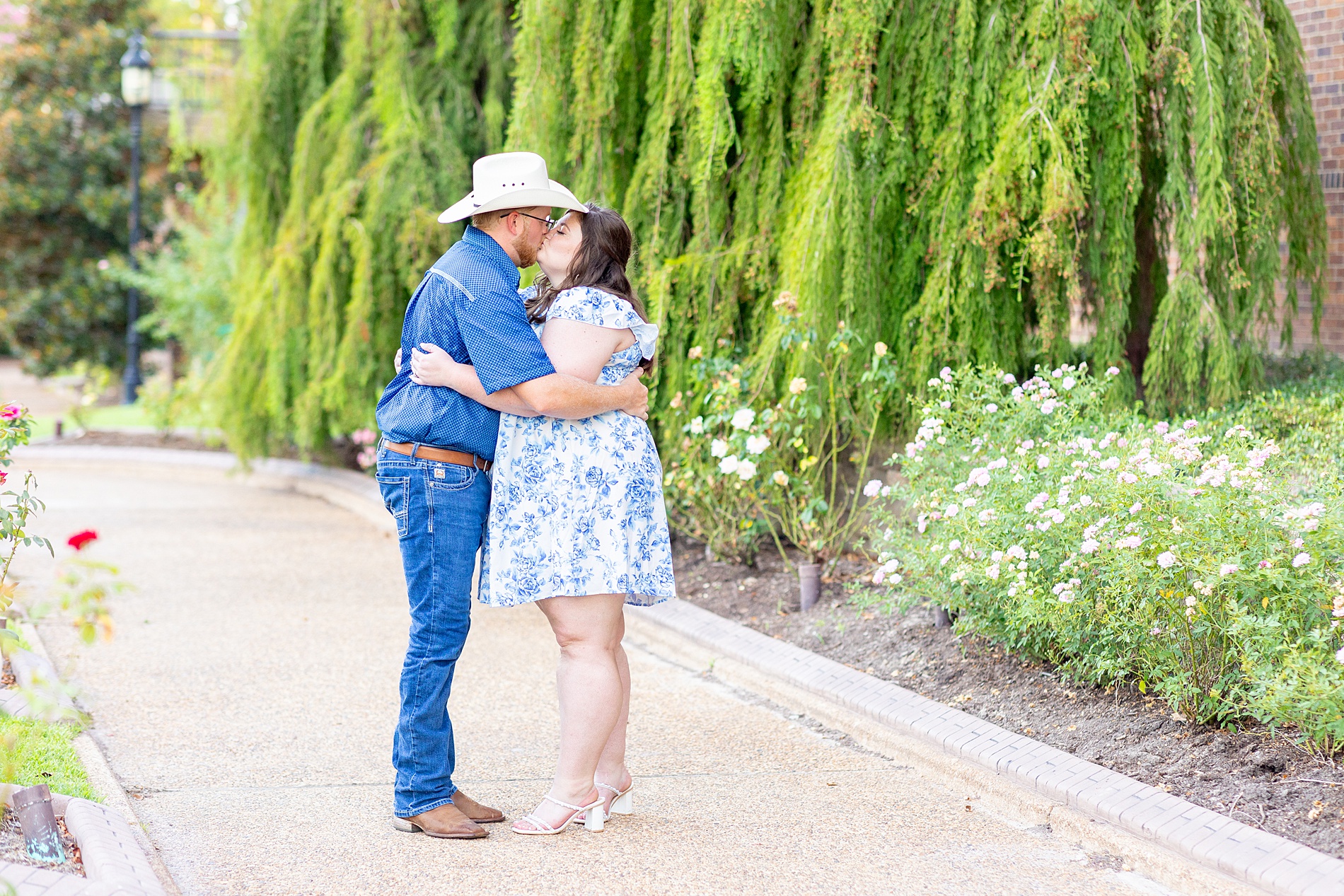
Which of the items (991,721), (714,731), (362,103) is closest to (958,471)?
(991,721)

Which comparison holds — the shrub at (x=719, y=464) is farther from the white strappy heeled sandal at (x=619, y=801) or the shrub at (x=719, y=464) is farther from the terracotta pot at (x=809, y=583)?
the white strappy heeled sandal at (x=619, y=801)

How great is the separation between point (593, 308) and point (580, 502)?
0.53 metres

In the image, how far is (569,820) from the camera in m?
3.61

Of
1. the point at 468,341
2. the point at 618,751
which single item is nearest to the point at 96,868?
the point at 618,751

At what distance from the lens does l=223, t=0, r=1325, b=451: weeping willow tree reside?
536cm

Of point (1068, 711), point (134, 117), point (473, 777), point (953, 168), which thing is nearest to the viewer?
point (473, 777)

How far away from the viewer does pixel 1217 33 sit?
17.9ft

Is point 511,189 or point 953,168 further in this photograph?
point 953,168

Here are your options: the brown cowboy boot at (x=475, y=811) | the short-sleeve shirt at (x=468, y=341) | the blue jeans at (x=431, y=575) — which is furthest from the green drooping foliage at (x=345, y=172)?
the brown cowboy boot at (x=475, y=811)

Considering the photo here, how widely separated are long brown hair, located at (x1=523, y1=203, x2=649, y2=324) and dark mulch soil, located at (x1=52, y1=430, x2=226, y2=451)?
34.6 feet

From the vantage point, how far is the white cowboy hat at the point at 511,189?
11.4 feet

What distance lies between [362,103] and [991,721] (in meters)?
7.40

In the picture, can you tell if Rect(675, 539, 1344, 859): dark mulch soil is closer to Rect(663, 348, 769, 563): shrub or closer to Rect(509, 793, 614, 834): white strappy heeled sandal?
Rect(663, 348, 769, 563): shrub

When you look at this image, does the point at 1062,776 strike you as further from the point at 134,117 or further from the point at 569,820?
the point at 134,117
